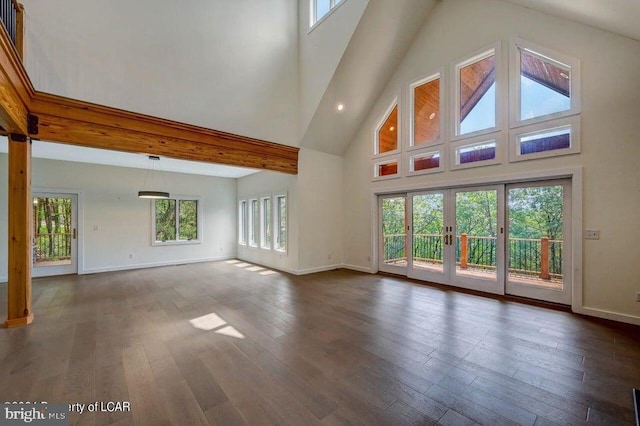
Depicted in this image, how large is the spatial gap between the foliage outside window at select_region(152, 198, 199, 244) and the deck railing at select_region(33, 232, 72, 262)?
6.20 feet

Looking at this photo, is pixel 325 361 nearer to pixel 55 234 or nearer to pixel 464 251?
pixel 464 251

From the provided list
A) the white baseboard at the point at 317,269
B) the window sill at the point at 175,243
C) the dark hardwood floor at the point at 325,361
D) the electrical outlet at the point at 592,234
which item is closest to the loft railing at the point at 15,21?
the dark hardwood floor at the point at 325,361

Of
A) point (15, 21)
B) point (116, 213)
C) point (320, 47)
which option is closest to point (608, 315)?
point (320, 47)

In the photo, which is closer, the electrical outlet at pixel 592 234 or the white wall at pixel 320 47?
the electrical outlet at pixel 592 234

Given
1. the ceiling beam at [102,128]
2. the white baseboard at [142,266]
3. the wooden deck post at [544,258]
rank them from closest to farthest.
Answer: the ceiling beam at [102,128] → the wooden deck post at [544,258] → the white baseboard at [142,266]

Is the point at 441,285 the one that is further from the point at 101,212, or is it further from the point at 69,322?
the point at 101,212

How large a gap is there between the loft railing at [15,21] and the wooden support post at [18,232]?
1.11 m

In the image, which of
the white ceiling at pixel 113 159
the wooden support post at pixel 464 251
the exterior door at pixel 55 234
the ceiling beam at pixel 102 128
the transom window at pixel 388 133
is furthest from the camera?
the exterior door at pixel 55 234

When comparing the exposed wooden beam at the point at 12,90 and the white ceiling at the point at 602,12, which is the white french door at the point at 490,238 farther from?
the exposed wooden beam at the point at 12,90

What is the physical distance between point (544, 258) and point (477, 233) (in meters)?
1.01

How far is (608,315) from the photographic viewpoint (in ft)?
11.4

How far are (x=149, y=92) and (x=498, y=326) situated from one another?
6.10 meters

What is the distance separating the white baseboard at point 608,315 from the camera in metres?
3.32

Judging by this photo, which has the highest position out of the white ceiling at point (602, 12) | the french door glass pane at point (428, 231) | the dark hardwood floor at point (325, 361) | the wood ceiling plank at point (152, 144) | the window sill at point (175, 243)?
the white ceiling at point (602, 12)
